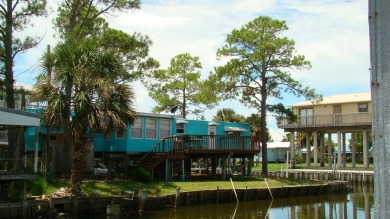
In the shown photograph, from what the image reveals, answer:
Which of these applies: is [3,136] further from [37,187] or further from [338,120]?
[338,120]

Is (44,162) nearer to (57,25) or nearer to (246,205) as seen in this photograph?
(57,25)

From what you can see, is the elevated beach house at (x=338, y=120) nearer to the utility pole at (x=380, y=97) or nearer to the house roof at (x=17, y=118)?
the house roof at (x=17, y=118)

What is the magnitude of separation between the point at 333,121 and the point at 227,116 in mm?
12715

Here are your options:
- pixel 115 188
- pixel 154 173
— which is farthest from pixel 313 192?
pixel 115 188

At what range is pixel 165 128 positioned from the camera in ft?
111

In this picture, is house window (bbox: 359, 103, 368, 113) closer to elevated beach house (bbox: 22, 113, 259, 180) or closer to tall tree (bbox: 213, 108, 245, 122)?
tall tree (bbox: 213, 108, 245, 122)

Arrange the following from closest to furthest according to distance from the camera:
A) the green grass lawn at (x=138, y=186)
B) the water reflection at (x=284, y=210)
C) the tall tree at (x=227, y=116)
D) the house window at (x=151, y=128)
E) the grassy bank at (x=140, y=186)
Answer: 1. the green grass lawn at (x=138, y=186)
2. the grassy bank at (x=140, y=186)
3. the water reflection at (x=284, y=210)
4. the house window at (x=151, y=128)
5. the tall tree at (x=227, y=116)

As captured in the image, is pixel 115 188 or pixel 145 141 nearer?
pixel 115 188

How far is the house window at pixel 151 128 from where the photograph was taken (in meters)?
32.8

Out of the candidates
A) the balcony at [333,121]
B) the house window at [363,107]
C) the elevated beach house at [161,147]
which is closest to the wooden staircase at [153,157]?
the elevated beach house at [161,147]

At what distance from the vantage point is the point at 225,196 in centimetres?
2778

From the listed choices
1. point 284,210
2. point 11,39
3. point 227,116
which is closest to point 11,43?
point 11,39

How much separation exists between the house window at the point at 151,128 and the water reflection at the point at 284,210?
8253 millimetres

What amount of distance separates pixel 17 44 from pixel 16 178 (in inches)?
352
